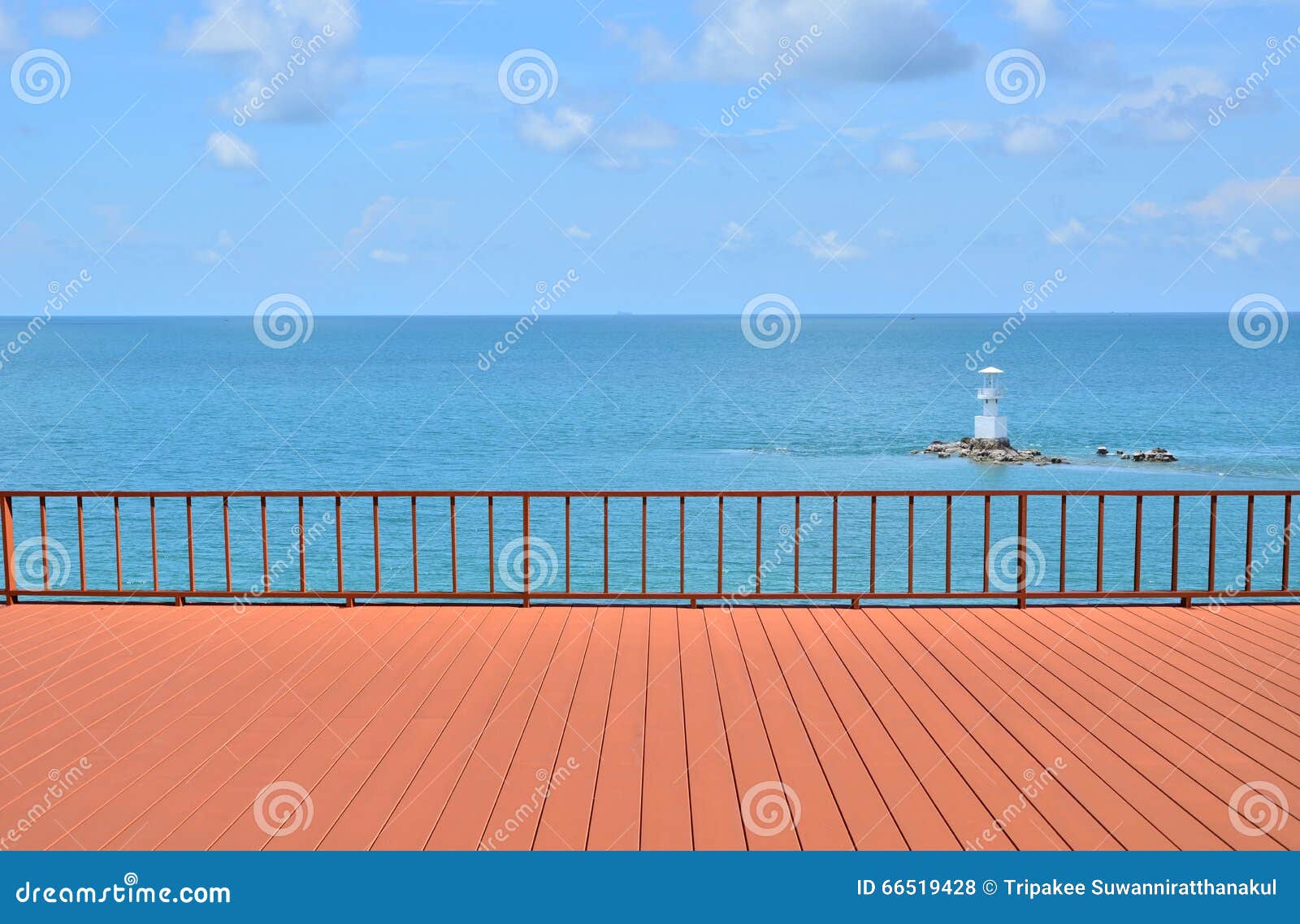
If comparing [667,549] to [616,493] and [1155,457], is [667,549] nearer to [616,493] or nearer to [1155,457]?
[1155,457]

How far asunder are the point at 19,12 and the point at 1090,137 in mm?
56404

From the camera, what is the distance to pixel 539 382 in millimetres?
70188

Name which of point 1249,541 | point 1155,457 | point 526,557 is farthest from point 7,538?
point 1155,457

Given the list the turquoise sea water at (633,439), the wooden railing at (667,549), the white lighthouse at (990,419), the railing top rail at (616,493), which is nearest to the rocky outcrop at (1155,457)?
the turquoise sea water at (633,439)

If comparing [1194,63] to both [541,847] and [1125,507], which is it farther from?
[541,847]

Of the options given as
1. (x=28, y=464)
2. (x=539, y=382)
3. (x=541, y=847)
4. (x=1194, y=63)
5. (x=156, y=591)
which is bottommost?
(x=541, y=847)

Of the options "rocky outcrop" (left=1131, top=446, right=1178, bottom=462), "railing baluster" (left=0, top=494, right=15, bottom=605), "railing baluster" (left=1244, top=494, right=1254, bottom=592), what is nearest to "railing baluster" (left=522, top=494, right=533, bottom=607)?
"railing baluster" (left=0, top=494, right=15, bottom=605)

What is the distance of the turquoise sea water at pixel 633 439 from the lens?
28.7 metres

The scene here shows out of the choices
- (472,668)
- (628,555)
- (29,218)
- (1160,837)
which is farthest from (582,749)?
(29,218)

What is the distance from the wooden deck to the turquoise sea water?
18.0 m

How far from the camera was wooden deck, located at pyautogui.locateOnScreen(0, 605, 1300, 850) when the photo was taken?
123 inches

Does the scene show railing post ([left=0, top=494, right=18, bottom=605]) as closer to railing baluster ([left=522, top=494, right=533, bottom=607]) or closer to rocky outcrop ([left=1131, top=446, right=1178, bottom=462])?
railing baluster ([left=522, top=494, right=533, bottom=607])

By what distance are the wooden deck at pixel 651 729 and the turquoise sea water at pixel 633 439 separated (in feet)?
59.1

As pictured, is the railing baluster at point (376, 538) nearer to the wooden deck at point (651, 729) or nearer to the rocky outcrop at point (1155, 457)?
the wooden deck at point (651, 729)
